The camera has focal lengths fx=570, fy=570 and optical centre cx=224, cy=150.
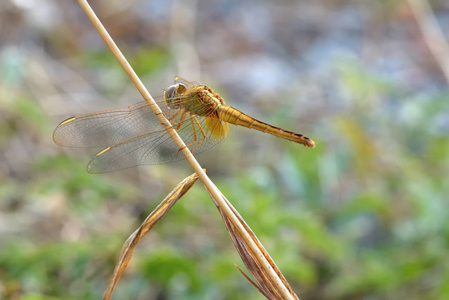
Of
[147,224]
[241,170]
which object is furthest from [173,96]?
[241,170]

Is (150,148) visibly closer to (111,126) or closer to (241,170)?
(111,126)

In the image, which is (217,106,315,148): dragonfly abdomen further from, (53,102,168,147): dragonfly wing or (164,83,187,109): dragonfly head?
(53,102,168,147): dragonfly wing

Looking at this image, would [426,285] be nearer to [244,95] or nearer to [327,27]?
[244,95]

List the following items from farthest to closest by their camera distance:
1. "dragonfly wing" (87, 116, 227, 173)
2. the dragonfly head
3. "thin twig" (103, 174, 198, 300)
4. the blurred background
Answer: the blurred background
the dragonfly head
"dragonfly wing" (87, 116, 227, 173)
"thin twig" (103, 174, 198, 300)

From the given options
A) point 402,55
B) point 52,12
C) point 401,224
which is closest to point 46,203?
point 401,224

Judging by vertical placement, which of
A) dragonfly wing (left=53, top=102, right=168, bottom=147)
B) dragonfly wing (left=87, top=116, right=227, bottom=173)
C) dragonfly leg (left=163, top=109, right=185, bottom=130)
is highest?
dragonfly wing (left=53, top=102, right=168, bottom=147)

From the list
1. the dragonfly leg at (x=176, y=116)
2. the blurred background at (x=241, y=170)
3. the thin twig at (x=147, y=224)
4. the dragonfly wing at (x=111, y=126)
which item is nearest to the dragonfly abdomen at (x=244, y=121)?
the dragonfly leg at (x=176, y=116)

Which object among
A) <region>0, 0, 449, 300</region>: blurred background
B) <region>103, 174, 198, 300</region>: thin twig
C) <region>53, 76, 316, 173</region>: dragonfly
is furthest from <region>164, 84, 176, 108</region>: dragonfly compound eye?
<region>103, 174, 198, 300</region>: thin twig
